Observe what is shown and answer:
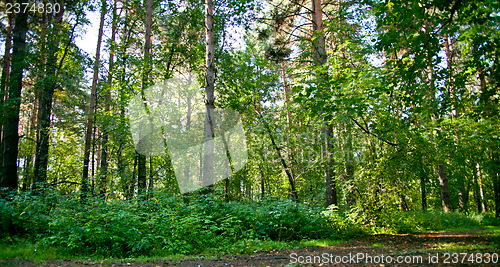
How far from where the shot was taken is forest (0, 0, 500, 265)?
181 inches

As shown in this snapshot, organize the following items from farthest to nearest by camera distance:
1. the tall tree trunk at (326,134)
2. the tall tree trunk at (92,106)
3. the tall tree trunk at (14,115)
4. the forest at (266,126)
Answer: the tall tree trunk at (92,106), the tall tree trunk at (326,134), the tall tree trunk at (14,115), the forest at (266,126)

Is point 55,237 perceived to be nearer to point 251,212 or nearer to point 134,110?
point 251,212

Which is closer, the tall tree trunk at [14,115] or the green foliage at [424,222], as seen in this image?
the tall tree trunk at [14,115]

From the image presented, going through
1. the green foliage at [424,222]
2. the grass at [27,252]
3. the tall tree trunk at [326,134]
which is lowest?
the green foliage at [424,222]

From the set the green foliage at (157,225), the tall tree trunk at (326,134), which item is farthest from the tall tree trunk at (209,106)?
Answer: the tall tree trunk at (326,134)

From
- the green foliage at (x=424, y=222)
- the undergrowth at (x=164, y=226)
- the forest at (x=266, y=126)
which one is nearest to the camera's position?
the forest at (x=266, y=126)

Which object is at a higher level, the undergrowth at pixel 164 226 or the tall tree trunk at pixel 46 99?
the tall tree trunk at pixel 46 99

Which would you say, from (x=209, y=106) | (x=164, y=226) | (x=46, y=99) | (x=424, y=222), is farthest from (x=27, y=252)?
(x=424, y=222)

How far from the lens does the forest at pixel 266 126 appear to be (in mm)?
4609

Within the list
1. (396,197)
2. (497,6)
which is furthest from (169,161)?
(497,6)

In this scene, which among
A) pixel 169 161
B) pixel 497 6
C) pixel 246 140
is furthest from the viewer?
pixel 246 140

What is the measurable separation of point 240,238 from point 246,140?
9669mm

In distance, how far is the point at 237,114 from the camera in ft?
49.6

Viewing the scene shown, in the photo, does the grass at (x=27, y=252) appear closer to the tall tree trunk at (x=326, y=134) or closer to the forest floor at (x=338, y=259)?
the forest floor at (x=338, y=259)
